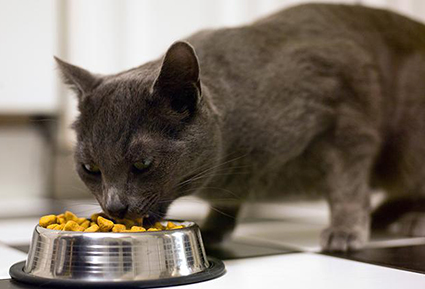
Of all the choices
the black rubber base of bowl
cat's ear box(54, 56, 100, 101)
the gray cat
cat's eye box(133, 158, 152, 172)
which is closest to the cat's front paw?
the gray cat

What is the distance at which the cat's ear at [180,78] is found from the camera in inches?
50.3

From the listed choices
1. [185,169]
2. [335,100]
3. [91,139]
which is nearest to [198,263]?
[185,169]

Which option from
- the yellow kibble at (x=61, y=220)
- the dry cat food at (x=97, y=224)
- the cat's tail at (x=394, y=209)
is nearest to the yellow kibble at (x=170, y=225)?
the dry cat food at (x=97, y=224)

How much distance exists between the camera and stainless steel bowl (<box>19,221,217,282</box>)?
Answer: 44.5 inches

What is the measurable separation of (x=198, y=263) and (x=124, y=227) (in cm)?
16

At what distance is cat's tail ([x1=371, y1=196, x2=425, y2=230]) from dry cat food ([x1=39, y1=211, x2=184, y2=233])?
3.13 feet

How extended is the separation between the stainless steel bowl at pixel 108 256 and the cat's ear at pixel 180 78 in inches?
12.1

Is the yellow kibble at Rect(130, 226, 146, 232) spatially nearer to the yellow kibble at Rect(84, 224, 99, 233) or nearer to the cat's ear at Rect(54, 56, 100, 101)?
the yellow kibble at Rect(84, 224, 99, 233)

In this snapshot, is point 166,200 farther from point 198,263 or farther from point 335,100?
point 335,100

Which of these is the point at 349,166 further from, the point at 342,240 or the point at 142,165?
the point at 142,165

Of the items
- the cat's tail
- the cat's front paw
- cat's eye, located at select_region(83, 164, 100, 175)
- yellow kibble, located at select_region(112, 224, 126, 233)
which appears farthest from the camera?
the cat's tail

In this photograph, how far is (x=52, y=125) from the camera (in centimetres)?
275

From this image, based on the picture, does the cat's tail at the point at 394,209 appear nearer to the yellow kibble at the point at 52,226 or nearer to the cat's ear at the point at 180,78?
the cat's ear at the point at 180,78

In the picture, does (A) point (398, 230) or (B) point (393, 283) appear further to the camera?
(A) point (398, 230)
